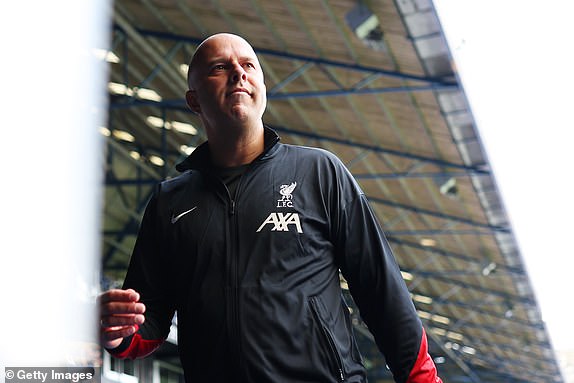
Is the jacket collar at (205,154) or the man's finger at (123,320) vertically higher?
the jacket collar at (205,154)

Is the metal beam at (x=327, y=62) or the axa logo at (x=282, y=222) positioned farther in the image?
the metal beam at (x=327, y=62)

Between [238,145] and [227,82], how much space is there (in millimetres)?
175

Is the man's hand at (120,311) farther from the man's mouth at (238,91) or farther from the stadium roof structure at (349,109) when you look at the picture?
the stadium roof structure at (349,109)

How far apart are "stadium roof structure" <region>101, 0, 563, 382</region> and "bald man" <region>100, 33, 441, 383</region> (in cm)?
780

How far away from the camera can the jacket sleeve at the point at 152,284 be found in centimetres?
233

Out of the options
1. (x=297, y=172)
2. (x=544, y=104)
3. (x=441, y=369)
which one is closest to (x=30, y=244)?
(x=297, y=172)

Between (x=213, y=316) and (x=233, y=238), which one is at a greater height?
(x=233, y=238)

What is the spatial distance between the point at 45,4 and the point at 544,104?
7516mm

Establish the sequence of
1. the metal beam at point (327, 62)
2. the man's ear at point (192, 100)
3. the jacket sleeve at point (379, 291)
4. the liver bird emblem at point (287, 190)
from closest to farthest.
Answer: the jacket sleeve at point (379, 291) → the liver bird emblem at point (287, 190) → the man's ear at point (192, 100) → the metal beam at point (327, 62)

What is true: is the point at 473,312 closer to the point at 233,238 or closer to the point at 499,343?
the point at 499,343

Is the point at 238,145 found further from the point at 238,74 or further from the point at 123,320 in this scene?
the point at 123,320

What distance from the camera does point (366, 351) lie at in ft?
143

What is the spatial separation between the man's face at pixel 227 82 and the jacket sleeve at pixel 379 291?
34 cm

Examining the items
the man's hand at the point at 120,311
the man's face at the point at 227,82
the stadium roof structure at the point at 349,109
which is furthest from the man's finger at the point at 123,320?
the stadium roof structure at the point at 349,109
